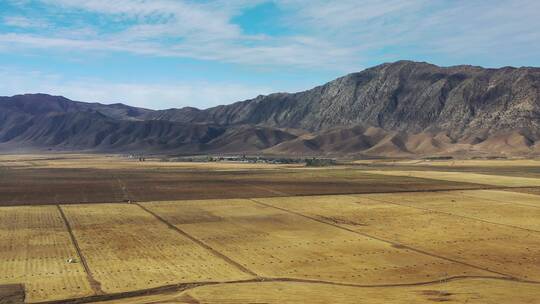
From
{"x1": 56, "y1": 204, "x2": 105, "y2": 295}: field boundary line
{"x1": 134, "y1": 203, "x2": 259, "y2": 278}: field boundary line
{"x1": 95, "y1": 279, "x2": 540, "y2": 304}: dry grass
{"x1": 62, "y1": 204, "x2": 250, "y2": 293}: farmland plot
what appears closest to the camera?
{"x1": 95, "y1": 279, "x2": 540, "y2": 304}: dry grass

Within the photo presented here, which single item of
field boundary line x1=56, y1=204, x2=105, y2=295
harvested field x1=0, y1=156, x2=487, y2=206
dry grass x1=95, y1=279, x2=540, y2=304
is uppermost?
harvested field x1=0, y1=156, x2=487, y2=206

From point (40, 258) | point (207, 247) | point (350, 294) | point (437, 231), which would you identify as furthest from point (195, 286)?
point (437, 231)

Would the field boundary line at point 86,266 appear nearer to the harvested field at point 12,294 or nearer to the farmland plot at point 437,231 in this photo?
the harvested field at point 12,294

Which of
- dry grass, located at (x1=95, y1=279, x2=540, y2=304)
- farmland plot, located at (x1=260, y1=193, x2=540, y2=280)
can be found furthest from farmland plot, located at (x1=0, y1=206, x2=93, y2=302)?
farmland plot, located at (x1=260, y1=193, x2=540, y2=280)

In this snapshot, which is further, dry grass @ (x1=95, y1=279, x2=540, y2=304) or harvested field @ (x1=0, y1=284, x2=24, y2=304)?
dry grass @ (x1=95, y1=279, x2=540, y2=304)

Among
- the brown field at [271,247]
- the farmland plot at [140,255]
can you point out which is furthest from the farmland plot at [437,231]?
the farmland plot at [140,255]

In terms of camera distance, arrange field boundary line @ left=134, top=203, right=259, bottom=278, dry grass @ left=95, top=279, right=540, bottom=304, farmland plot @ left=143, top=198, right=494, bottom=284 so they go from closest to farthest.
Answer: dry grass @ left=95, top=279, right=540, bottom=304, farmland plot @ left=143, top=198, right=494, bottom=284, field boundary line @ left=134, top=203, right=259, bottom=278

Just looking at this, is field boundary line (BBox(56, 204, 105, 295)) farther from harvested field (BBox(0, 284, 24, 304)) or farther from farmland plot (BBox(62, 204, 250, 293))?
harvested field (BBox(0, 284, 24, 304))

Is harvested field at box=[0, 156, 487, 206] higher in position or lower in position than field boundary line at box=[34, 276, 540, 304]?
higher
